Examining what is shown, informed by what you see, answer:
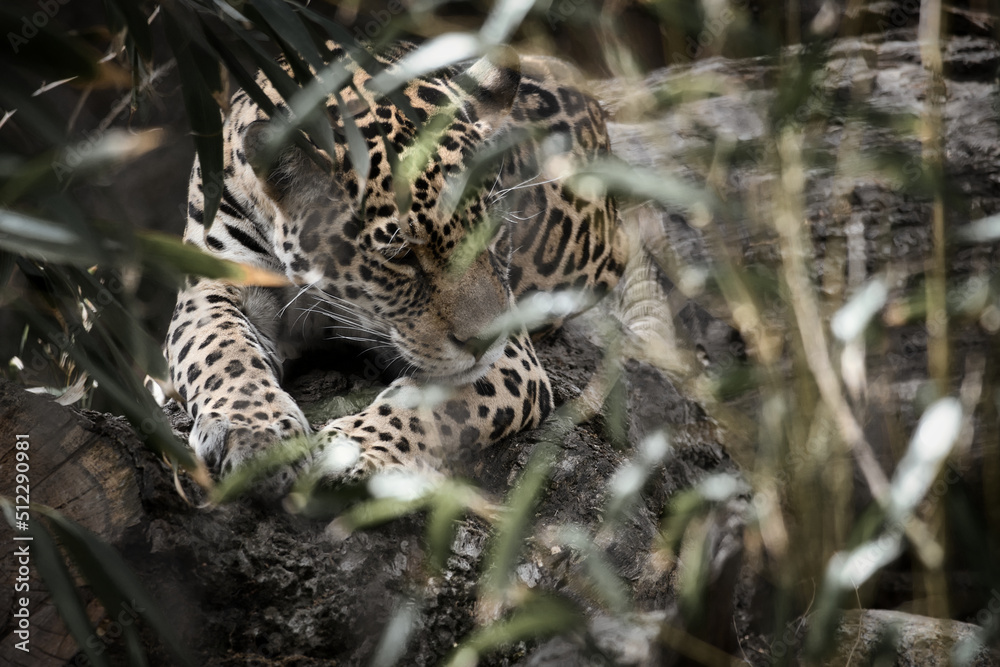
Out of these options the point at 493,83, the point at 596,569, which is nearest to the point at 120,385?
the point at 596,569

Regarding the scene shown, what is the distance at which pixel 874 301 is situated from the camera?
2570 millimetres

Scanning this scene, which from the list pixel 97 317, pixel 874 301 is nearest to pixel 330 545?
pixel 97 317

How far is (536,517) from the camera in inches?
90.2

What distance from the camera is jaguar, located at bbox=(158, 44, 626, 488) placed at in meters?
2.22

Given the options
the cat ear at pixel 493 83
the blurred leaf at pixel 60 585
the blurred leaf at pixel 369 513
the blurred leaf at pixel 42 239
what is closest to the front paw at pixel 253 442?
the blurred leaf at pixel 369 513

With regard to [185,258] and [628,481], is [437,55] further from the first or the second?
[628,481]

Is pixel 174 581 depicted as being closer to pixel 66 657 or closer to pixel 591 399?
pixel 66 657

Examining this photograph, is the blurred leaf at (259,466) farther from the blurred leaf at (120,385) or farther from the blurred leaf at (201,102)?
the blurred leaf at (201,102)

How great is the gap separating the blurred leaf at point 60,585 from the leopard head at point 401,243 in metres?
1.16

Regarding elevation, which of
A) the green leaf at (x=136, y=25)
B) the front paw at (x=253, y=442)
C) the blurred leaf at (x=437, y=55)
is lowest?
the front paw at (x=253, y=442)

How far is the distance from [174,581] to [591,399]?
1575 mm

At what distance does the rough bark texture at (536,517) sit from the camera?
171 centimetres

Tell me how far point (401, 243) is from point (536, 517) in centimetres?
86

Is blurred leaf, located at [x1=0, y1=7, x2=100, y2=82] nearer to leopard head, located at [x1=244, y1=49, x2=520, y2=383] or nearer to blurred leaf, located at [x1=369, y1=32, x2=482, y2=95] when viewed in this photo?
blurred leaf, located at [x1=369, y1=32, x2=482, y2=95]
